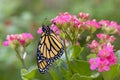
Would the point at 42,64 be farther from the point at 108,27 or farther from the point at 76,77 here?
the point at 108,27

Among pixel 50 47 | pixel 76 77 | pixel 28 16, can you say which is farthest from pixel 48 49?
pixel 28 16

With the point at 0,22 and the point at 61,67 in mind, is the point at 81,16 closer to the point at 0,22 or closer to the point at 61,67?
the point at 61,67

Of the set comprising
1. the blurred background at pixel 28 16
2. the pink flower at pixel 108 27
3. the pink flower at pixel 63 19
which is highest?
the blurred background at pixel 28 16

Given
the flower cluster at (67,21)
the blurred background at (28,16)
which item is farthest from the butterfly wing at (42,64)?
the blurred background at (28,16)

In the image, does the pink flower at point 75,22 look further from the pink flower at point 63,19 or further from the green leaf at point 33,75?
the green leaf at point 33,75

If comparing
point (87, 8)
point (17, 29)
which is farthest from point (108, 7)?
point (17, 29)

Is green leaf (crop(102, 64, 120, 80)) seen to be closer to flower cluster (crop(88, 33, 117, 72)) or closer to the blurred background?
flower cluster (crop(88, 33, 117, 72))

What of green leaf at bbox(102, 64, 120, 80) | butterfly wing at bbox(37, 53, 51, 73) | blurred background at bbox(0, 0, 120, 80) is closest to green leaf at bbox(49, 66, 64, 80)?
butterfly wing at bbox(37, 53, 51, 73)
